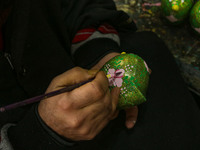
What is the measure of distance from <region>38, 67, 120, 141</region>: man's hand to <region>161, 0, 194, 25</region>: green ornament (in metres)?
0.68

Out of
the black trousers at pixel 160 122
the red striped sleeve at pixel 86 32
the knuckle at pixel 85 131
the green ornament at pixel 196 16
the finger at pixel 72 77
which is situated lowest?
the black trousers at pixel 160 122

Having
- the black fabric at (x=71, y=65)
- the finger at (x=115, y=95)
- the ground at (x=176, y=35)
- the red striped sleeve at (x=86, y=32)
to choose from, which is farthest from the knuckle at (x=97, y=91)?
the ground at (x=176, y=35)

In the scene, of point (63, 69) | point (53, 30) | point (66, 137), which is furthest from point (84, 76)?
point (53, 30)

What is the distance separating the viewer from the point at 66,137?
0.54 m

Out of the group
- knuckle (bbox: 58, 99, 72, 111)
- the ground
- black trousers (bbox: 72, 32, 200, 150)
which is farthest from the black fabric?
knuckle (bbox: 58, 99, 72, 111)

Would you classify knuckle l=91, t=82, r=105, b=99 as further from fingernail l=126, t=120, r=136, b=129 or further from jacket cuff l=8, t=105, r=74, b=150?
fingernail l=126, t=120, r=136, b=129

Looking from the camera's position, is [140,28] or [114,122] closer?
[114,122]

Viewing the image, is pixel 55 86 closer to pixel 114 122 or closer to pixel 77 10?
pixel 114 122

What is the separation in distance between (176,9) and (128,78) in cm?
58

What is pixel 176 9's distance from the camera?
932mm

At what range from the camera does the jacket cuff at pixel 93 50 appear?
79 cm

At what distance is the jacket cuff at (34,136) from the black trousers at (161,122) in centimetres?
18

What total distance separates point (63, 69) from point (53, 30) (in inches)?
8.0

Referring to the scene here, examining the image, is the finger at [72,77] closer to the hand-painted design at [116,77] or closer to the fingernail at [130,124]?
the hand-painted design at [116,77]
